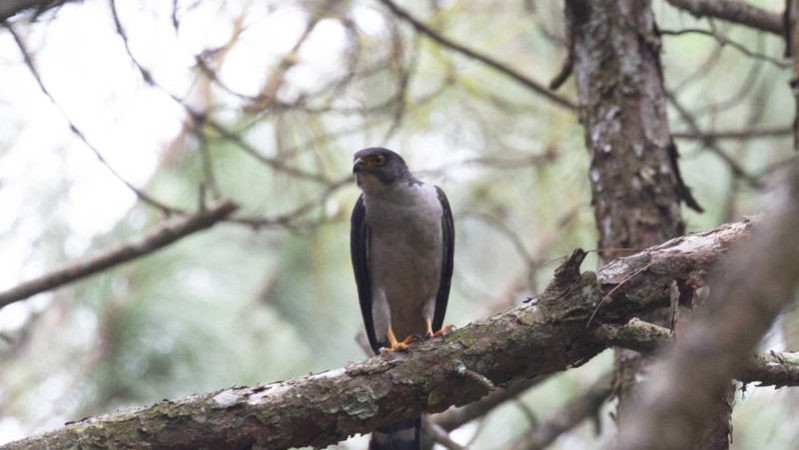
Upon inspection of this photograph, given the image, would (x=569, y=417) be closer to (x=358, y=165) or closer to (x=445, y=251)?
(x=445, y=251)

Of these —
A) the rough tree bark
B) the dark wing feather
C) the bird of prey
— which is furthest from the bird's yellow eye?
the rough tree bark

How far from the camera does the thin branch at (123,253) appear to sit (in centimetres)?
436

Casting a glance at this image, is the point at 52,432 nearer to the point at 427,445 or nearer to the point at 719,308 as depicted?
the point at 427,445

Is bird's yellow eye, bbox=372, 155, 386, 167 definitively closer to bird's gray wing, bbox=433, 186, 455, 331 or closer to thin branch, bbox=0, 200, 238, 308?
bird's gray wing, bbox=433, 186, 455, 331

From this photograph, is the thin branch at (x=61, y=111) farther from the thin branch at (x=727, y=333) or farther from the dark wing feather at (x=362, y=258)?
the thin branch at (x=727, y=333)

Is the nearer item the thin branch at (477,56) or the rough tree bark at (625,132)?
the rough tree bark at (625,132)

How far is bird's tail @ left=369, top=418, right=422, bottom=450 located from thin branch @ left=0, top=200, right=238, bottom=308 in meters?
1.33

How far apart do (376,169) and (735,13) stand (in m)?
2.14

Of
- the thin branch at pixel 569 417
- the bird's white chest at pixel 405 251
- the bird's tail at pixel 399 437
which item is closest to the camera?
the bird's tail at pixel 399 437

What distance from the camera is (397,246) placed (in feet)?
17.2

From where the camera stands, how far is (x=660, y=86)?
192 inches

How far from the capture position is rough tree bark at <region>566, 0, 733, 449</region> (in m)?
4.63

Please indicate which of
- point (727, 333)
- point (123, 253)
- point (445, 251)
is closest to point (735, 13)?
point (445, 251)

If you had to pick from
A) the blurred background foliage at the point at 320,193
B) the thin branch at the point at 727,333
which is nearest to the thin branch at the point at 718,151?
the blurred background foliage at the point at 320,193
